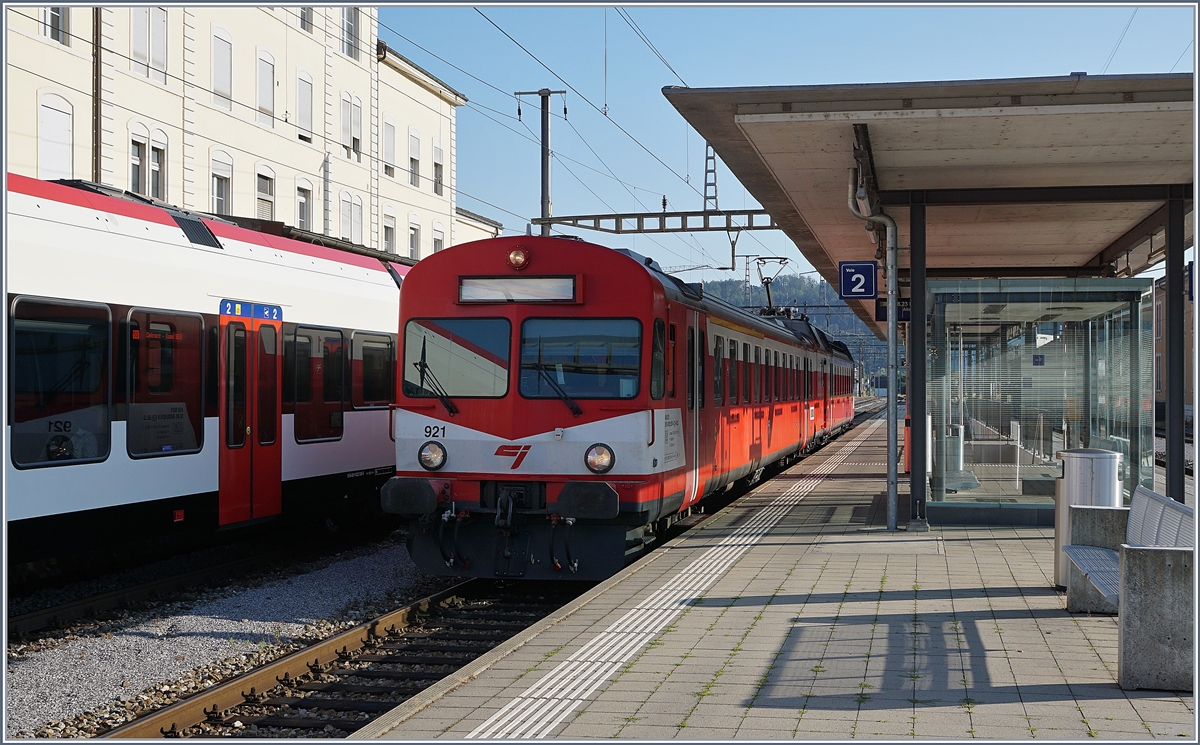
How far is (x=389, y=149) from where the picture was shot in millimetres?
34469

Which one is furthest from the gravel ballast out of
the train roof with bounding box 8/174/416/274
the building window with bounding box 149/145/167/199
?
the building window with bounding box 149/145/167/199

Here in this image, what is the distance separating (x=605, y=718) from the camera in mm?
5395

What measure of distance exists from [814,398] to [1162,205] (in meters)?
12.2

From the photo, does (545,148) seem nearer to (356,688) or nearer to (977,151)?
(977,151)

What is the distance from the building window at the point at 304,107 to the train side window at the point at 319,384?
1822 cm

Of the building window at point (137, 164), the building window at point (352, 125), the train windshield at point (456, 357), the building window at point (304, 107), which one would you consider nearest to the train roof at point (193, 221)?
the train windshield at point (456, 357)

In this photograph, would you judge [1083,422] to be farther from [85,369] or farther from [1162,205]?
[85,369]

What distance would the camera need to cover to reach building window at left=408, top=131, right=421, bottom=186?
35875 millimetres

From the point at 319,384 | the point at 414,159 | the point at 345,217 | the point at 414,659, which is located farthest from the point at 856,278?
the point at 414,159

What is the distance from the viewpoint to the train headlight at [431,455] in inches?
377

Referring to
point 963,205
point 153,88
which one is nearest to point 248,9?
point 153,88

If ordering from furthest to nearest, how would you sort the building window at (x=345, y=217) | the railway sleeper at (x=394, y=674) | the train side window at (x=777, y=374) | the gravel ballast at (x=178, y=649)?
the building window at (x=345, y=217) → the train side window at (x=777, y=374) → the railway sleeper at (x=394, y=674) → the gravel ballast at (x=178, y=649)

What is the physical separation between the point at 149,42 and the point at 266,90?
4496 millimetres

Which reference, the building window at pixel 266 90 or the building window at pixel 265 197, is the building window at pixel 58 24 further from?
the building window at pixel 265 197
